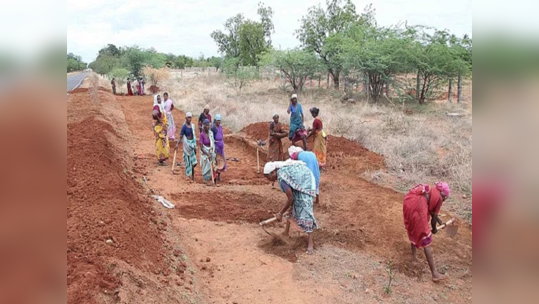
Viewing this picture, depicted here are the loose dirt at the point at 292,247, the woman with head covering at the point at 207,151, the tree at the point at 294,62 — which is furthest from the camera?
the tree at the point at 294,62

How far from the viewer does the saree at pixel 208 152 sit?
28.3ft

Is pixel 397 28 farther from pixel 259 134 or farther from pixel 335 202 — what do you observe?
pixel 335 202

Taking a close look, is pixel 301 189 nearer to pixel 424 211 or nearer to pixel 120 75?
pixel 424 211

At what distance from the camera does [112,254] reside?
4195mm

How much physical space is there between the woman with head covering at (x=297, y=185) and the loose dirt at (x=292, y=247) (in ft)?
1.80

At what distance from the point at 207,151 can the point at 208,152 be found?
0.03 m

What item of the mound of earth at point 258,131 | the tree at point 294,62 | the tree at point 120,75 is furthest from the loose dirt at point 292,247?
the tree at point 120,75

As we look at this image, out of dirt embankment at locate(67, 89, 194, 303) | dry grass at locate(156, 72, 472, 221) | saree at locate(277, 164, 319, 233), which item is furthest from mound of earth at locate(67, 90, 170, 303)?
dry grass at locate(156, 72, 472, 221)

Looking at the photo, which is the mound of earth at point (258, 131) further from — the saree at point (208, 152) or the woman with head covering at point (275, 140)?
the saree at point (208, 152)

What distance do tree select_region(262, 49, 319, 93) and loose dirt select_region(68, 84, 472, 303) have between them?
16.8m

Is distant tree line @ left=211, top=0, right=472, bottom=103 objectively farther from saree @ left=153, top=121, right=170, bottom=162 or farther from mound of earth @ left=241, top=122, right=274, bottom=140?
saree @ left=153, top=121, right=170, bottom=162

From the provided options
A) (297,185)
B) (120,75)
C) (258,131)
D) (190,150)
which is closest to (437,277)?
(297,185)

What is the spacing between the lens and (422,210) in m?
4.95

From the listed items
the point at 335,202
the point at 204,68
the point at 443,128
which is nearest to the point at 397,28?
the point at 443,128
